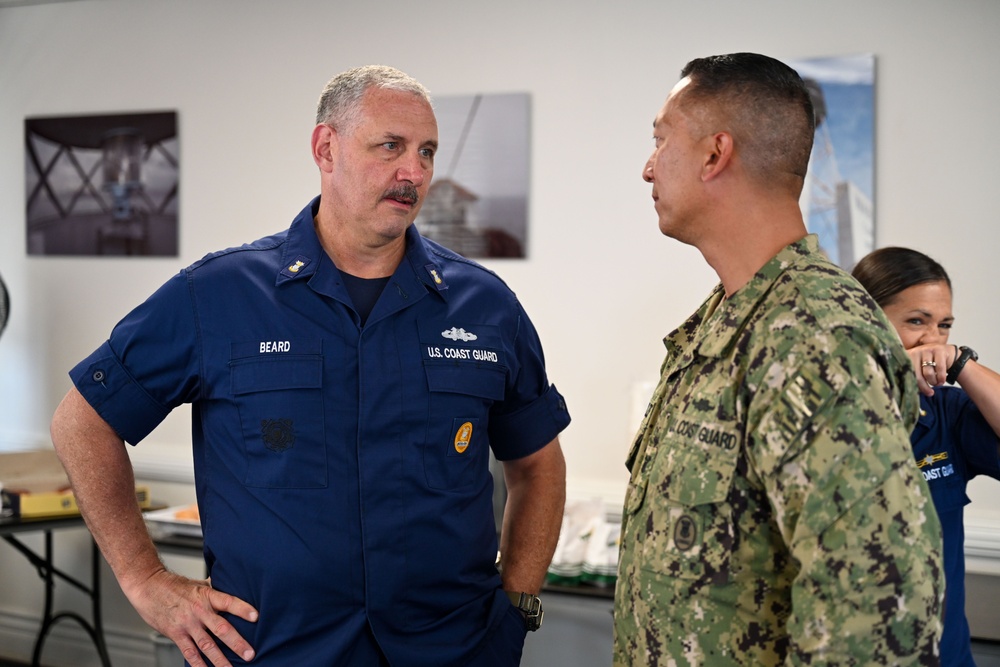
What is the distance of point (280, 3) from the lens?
386cm

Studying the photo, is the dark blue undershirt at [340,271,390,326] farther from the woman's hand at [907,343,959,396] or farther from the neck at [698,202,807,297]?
the woman's hand at [907,343,959,396]

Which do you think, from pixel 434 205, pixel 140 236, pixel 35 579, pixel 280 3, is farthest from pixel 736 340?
pixel 35 579

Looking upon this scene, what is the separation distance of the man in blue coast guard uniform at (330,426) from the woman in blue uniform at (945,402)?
83cm

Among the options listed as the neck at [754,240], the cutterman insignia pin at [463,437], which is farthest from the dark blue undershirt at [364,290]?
the neck at [754,240]

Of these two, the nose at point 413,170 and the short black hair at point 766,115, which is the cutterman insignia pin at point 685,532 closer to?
the short black hair at point 766,115

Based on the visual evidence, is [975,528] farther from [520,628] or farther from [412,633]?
[412,633]

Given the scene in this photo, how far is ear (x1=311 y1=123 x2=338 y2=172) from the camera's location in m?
1.86

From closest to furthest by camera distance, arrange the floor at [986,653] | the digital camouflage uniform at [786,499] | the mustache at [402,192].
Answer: the digital camouflage uniform at [786,499] < the mustache at [402,192] < the floor at [986,653]

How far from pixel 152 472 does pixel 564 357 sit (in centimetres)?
188

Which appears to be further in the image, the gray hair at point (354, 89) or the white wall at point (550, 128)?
the white wall at point (550, 128)

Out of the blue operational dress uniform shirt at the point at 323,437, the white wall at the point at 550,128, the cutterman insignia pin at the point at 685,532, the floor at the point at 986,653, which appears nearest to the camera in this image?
the cutterman insignia pin at the point at 685,532

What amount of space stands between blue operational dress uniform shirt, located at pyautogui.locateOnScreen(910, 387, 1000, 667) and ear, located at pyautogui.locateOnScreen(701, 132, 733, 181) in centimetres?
79

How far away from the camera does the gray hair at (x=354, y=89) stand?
1.82 metres

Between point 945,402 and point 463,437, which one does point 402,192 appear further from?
point 945,402
